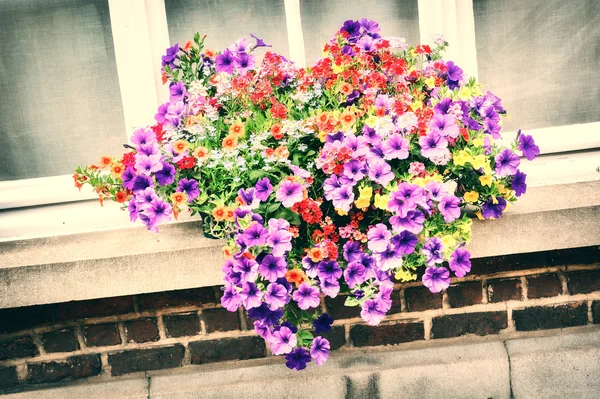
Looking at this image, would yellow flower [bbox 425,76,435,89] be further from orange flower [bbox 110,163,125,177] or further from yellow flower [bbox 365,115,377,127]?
orange flower [bbox 110,163,125,177]

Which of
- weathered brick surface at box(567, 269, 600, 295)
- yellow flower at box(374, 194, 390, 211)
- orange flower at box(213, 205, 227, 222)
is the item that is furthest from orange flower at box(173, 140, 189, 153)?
weathered brick surface at box(567, 269, 600, 295)

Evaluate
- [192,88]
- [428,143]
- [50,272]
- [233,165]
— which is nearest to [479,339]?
[428,143]

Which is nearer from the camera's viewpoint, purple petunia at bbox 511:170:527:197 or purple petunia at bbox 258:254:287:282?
purple petunia at bbox 258:254:287:282

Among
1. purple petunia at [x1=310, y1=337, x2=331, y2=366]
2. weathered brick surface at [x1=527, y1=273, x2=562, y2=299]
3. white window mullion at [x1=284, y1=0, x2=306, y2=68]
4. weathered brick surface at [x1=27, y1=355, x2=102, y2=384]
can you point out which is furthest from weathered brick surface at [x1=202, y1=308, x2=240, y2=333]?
weathered brick surface at [x1=527, y1=273, x2=562, y2=299]

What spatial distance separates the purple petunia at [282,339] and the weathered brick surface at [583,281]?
1.23 metres

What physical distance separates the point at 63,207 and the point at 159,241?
1.68 ft

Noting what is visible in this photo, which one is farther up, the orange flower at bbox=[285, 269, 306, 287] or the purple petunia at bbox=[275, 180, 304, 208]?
→ the purple petunia at bbox=[275, 180, 304, 208]

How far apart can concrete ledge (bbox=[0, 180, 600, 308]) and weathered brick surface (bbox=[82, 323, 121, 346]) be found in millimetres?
249

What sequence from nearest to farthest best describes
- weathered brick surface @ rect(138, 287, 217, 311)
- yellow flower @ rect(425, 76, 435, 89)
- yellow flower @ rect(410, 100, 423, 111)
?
yellow flower @ rect(410, 100, 423, 111) → yellow flower @ rect(425, 76, 435, 89) → weathered brick surface @ rect(138, 287, 217, 311)

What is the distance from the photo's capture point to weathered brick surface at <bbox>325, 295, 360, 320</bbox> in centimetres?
229

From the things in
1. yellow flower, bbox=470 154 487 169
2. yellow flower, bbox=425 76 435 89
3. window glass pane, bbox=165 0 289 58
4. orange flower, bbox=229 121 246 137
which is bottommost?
yellow flower, bbox=470 154 487 169

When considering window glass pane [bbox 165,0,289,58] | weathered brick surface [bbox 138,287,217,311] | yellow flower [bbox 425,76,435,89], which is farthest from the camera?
window glass pane [bbox 165,0,289,58]

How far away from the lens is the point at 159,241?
2133 mm

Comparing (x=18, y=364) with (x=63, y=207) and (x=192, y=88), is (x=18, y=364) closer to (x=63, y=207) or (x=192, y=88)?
(x=63, y=207)
